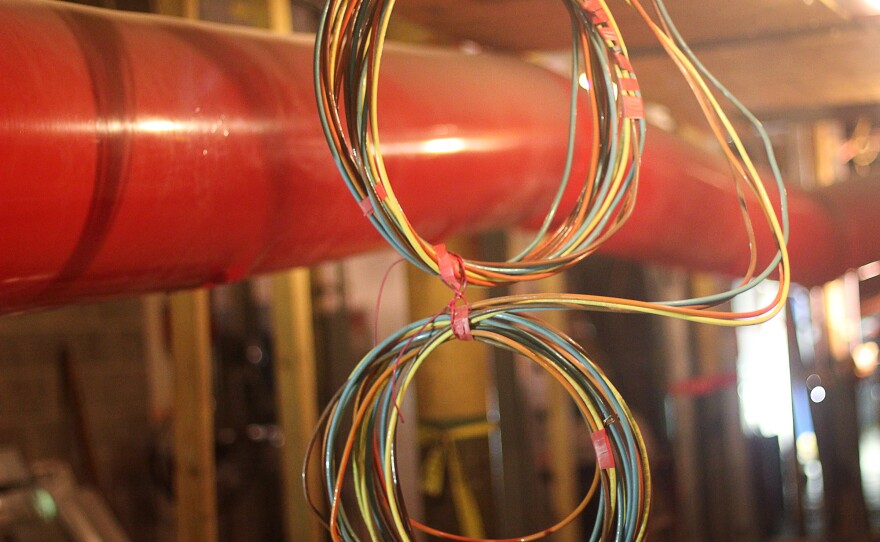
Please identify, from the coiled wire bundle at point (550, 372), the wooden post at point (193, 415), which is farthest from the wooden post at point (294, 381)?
the coiled wire bundle at point (550, 372)

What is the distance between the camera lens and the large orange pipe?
77cm

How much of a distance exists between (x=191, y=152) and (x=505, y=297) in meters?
0.34

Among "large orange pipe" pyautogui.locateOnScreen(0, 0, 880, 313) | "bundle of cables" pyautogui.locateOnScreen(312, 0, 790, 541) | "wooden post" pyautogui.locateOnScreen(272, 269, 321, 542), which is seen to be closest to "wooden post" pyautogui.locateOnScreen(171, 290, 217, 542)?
"wooden post" pyautogui.locateOnScreen(272, 269, 321, 542)

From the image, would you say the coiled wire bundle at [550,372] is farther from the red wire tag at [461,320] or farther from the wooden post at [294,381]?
the wooden post at [294,381]

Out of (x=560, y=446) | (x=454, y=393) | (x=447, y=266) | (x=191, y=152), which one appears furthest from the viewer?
(x=454, y=393)

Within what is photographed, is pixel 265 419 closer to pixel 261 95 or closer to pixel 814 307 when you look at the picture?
pixel 814 307

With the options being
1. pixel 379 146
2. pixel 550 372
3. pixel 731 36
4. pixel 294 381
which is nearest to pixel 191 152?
pixel 379 146

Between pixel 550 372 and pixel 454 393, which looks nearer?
pixel 550 372

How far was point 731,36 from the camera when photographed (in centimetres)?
185

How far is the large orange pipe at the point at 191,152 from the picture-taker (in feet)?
2.53

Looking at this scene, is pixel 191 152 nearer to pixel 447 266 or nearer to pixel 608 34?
pixel 447 266

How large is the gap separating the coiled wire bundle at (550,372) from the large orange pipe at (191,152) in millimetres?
216

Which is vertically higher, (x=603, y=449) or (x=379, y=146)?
(x=379, y=146)

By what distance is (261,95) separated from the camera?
3.11ft
